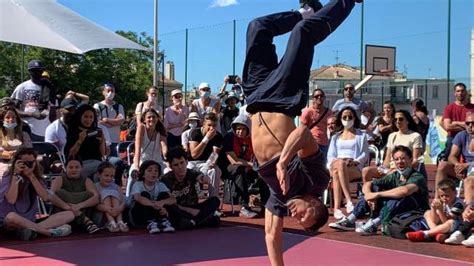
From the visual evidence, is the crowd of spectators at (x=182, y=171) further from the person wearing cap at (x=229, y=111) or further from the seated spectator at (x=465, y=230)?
the person wearing cap at (x=229, y=111)

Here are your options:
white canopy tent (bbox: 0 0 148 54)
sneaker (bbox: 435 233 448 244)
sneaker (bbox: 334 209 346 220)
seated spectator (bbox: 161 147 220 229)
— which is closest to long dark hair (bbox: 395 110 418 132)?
sneaker (bbox: 334 209 346 220)

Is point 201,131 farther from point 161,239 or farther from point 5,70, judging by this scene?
point 5,70

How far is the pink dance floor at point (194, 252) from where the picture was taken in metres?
5.73

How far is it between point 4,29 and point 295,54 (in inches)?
141

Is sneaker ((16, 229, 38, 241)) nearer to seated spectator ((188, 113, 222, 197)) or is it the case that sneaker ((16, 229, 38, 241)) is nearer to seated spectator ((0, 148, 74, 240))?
seated spectator ((0, 148, 74, 240))

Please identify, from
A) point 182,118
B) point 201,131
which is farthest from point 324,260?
point 182,118

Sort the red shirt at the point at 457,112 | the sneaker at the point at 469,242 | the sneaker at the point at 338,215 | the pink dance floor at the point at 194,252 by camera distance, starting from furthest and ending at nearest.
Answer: the red shirt at the point at 457,112 < the sneaker at the point at 338,215 < the sneaker at the point at 469,242 < the pink dance floor at the point at 194,252

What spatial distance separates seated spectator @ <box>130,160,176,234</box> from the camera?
7.44 metres

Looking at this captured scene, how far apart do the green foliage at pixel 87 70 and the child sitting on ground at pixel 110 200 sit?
22828mm

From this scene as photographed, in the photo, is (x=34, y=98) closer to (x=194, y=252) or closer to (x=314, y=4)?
(x=194, y=252)

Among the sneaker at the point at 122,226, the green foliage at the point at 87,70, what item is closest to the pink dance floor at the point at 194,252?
the sneaker at the point at 122,226

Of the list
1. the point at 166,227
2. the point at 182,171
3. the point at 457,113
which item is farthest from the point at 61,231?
the point at 457,113

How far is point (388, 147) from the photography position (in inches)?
340

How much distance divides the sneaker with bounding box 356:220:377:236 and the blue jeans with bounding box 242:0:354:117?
3163mm
